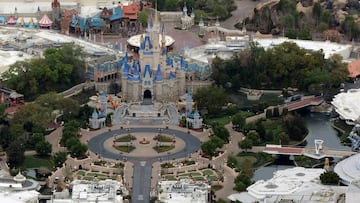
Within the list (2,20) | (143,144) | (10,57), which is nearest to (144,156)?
(143,144)

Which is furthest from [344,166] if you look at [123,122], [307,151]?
[123,122]

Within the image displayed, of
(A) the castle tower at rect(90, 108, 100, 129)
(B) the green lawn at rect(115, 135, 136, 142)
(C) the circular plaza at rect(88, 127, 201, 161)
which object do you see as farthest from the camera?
(A) the castle tower at rect(90, 108, 100, 129)

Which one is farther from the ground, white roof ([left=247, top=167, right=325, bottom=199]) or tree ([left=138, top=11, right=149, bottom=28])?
tree ([left=138, top=11, right=149, bottom=28])

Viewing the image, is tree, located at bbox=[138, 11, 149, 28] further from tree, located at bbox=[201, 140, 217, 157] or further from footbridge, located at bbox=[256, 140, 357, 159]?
tree, located at bbox=[201, 140, 217, 157]

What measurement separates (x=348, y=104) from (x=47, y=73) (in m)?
19.7

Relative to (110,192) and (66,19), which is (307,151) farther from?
(66,19)

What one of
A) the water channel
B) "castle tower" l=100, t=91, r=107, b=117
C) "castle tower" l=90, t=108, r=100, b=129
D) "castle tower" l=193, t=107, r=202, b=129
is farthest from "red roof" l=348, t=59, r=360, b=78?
"castle tower" l=90, t=108, r=100, b=129

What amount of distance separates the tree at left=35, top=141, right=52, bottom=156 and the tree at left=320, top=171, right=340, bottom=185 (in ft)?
51.4

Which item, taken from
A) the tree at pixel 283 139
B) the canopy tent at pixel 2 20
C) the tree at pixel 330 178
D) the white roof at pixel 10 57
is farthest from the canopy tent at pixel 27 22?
the tree at pixel 330 178

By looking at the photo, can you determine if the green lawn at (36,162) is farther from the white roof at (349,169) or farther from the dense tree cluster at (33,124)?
the white roof at (349,169)

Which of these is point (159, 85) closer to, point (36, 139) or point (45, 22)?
point (36, 139)

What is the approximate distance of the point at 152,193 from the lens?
58.7m

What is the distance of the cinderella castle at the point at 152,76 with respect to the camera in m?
75.2

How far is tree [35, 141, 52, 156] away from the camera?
211ft
